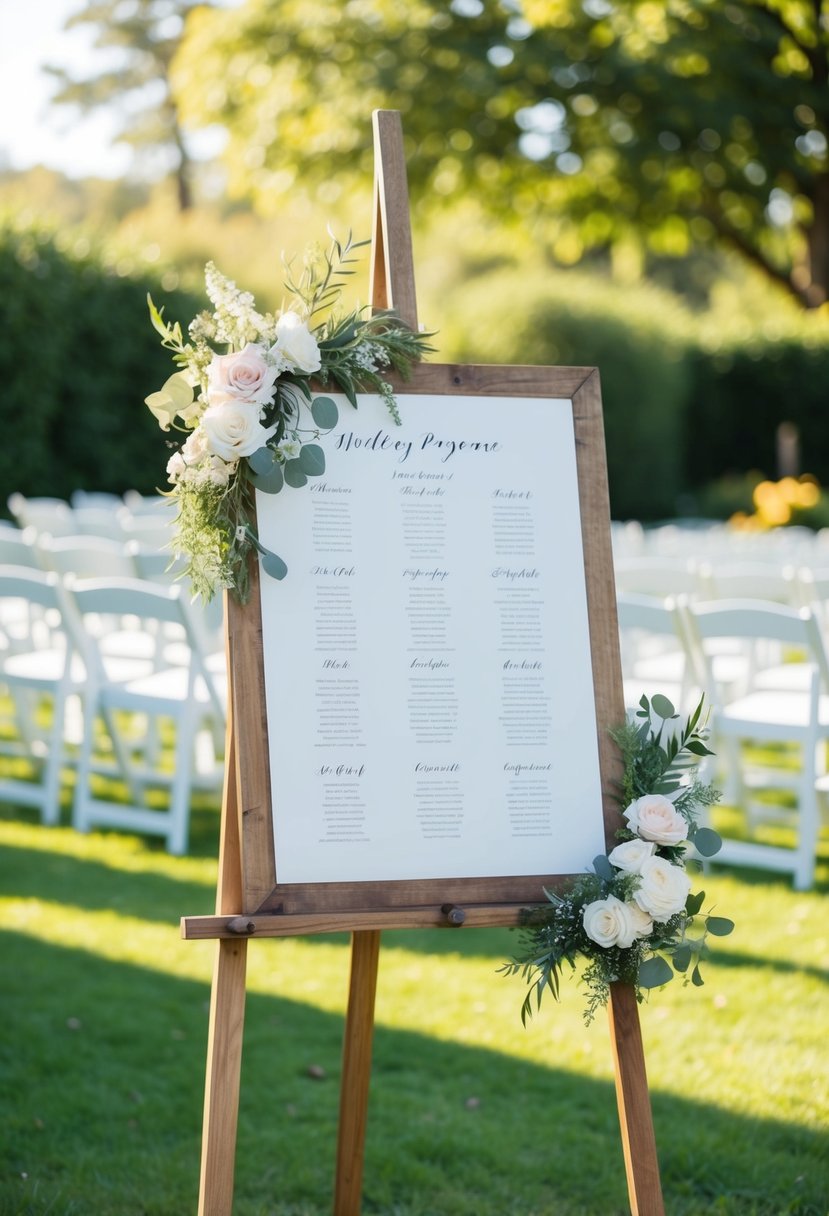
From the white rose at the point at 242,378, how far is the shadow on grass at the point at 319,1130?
1.74 metres

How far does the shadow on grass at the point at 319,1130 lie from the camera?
2.96m

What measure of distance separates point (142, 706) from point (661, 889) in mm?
3573

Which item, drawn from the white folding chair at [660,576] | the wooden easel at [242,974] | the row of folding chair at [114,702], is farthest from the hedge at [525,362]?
the wooden easel at [242,974]

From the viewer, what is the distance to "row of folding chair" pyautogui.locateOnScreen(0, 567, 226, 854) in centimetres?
538

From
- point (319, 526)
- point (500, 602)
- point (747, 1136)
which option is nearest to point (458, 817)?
point (500, 602)

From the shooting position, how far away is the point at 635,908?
232cm

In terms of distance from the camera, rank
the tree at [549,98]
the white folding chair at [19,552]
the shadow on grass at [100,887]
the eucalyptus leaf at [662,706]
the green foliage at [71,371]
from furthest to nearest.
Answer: the tree at [549,98]
the green foliage at [71,371]
the white folding chair at [19,552]
the shadow on grass at [100,887]
the eucalyptus leaf at [662,706]

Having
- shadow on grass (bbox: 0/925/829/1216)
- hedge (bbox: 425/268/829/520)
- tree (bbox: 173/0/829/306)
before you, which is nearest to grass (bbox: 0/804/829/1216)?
shadow on grass (bbox: 0/925/829/1216)

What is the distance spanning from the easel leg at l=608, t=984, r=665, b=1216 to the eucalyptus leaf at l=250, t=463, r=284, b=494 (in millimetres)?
1073

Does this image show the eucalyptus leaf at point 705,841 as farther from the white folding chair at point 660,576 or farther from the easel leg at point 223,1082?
the white folding chair at point 660,576

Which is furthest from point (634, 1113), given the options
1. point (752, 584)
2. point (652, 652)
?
point (652, 652)

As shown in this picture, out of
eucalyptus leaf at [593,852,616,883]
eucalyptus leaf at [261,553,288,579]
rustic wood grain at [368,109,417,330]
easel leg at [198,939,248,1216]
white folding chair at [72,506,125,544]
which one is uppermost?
rustic wood grain at [368,109,417,330]

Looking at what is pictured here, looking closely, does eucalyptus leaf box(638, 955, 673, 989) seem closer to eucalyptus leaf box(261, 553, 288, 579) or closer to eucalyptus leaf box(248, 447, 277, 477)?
eucalyptus leaf box(261, 553, 288, 579)

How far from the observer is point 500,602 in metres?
2.51
